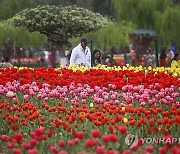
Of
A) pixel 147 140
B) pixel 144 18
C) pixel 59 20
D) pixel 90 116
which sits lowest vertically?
pixel 147 140

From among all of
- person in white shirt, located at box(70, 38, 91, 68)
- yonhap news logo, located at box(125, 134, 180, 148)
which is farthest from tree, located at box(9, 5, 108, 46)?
yonhap news logo, located at box(125, 134, 180, 148)

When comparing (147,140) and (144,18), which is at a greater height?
(144,18)

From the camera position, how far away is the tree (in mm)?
25234

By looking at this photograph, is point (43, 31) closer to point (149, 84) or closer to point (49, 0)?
point (49, 0)

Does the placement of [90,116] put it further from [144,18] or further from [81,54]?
[144,18]

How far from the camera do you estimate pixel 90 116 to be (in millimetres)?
6223

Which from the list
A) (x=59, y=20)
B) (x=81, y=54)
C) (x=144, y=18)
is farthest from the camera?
(x=144, y=18)

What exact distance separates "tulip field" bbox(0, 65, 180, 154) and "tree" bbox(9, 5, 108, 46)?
14065 mm

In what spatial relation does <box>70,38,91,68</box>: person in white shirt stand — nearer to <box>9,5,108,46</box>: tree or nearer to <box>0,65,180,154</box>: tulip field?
<box>0,65,180,154</box>: tulip field

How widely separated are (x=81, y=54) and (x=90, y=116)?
8535 millimetres

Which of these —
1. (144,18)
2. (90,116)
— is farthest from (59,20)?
(90,116)

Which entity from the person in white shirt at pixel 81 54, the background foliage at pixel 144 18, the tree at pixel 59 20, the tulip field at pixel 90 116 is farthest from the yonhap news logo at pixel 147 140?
the background foliage at pixel 144 18

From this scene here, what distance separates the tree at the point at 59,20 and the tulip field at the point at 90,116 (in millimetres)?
14065

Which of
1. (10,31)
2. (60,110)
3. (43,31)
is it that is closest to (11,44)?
(10,31)
